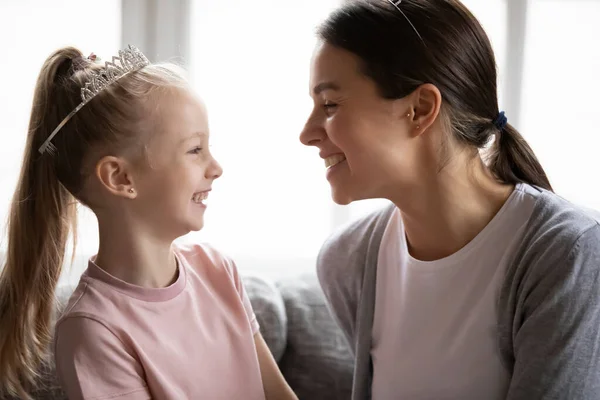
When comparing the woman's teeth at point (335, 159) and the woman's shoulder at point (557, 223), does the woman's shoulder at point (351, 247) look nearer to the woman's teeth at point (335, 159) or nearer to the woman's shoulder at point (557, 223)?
the woman's teeth at point (335, 159)

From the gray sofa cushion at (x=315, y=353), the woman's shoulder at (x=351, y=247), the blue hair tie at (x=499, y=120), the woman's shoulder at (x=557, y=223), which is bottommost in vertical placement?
the gray sofa cushion at (x=315, y=353)

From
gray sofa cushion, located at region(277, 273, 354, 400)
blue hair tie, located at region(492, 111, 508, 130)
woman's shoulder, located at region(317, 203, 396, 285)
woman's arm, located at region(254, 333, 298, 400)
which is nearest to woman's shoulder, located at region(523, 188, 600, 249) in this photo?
blue hair tie, located at region(492, 111, 508, 130)

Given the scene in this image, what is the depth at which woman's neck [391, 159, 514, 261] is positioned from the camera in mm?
1642

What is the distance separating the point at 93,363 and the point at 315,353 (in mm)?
727

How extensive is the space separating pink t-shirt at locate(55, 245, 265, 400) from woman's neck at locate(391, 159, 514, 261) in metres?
0.42

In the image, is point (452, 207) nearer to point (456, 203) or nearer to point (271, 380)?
point (456, 203)

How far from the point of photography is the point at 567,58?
273cm

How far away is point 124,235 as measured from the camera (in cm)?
159

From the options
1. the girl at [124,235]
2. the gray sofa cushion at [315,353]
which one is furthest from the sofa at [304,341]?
the girl at [124,235]

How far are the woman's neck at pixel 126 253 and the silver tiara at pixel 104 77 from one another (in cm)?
19

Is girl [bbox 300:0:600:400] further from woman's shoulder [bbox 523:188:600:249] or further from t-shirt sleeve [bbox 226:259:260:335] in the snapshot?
t-shirt sleeve [bbox 226:259:260:335]

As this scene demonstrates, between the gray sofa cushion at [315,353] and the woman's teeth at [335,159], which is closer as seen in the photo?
the woman's teeth at [335,159]

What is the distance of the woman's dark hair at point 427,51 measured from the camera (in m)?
1.57

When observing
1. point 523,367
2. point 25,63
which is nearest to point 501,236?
point 523,367
